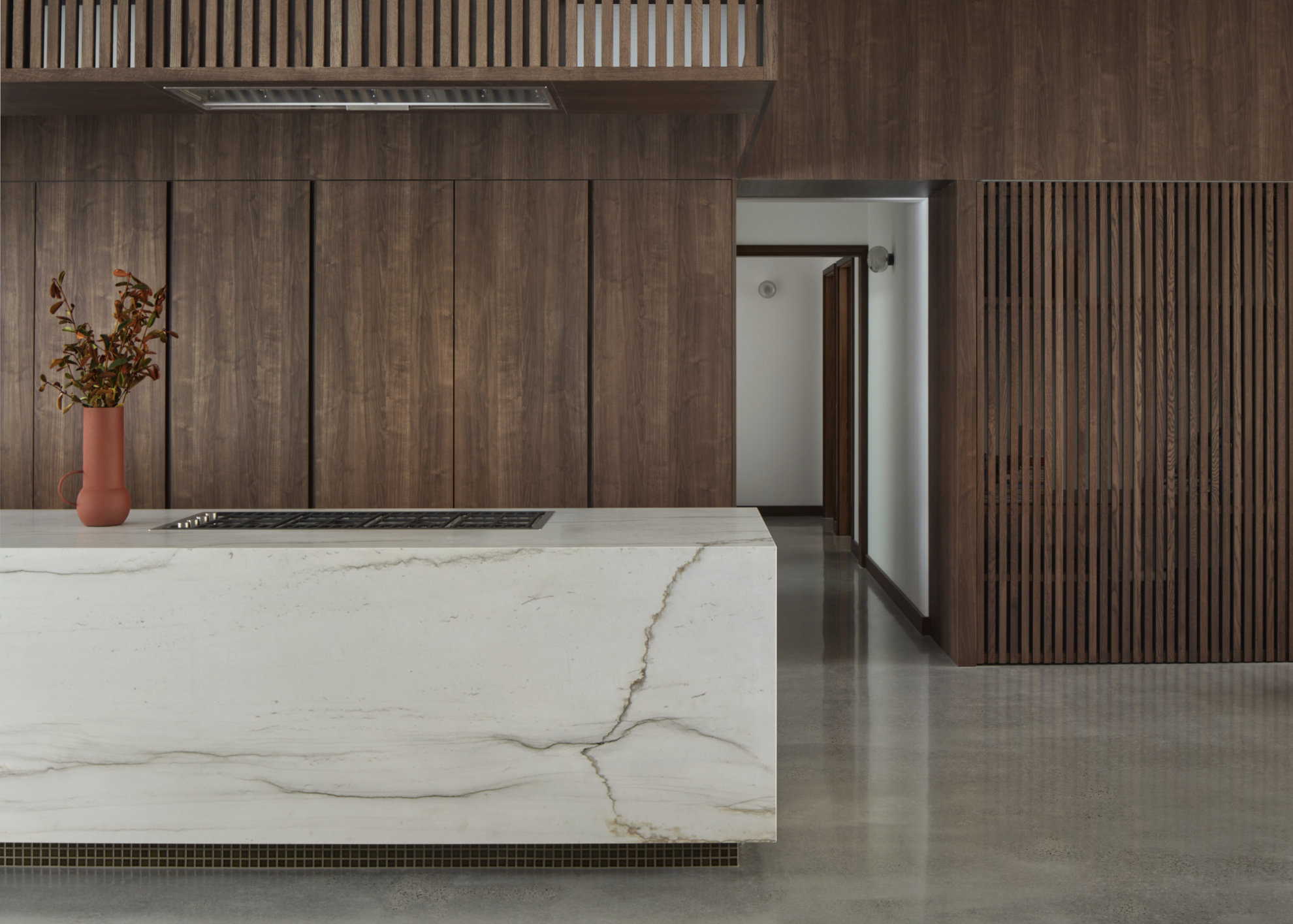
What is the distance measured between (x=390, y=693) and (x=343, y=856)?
0.50 metres

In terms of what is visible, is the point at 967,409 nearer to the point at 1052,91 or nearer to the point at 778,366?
the point at 1052,91

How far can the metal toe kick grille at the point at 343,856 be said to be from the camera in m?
2.80

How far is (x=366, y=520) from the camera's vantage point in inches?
122

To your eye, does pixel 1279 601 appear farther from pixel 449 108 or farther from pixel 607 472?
pixel 449 108

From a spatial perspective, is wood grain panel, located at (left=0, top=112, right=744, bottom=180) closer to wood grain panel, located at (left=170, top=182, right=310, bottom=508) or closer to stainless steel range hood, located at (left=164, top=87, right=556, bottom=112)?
wood grain panel, located at (left=170, top=182, right=310, bottom=508)

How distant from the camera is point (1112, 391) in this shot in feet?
16.2

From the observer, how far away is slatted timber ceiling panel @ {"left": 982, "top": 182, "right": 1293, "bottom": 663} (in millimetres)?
4910

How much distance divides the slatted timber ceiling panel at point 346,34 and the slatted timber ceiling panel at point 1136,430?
175 cm

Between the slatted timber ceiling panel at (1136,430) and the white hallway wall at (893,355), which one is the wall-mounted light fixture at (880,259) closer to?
the white hallway wall at (893,355)

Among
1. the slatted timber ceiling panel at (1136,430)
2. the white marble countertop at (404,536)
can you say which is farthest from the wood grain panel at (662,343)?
the white marble countertop at (404,536)

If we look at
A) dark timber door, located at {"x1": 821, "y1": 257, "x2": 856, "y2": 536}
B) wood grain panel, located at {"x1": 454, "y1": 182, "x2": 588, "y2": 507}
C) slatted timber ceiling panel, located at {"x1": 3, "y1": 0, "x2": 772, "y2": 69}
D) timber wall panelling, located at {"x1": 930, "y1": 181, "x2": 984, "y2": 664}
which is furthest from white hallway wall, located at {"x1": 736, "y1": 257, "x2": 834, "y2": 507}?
slatted timber ceiling panel, located at {"x1": 3, "y1": 0, "x2": 772, "y2": 69}

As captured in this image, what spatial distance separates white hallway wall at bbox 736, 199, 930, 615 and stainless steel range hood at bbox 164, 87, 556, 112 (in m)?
2.11

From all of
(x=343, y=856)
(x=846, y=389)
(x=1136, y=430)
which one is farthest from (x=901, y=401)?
(x=343, y=856)

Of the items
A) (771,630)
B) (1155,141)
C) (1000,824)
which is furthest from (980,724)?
(1155,141)
